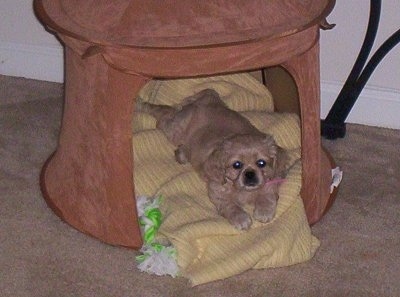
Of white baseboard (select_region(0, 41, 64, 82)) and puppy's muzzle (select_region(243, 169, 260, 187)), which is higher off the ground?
puppy's muzzle (select_region(243, 169, 260, 187))

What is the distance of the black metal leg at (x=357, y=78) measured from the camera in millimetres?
2160

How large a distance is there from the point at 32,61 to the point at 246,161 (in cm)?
102

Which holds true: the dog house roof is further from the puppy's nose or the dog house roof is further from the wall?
the wall

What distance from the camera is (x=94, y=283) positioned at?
1787 millimetres

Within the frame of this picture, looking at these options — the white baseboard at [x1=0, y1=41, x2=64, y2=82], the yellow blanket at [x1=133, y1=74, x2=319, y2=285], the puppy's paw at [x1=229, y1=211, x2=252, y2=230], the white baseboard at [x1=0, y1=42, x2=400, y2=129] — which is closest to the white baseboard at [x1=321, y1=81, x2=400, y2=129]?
the white baseboard at [x1=0, y1=42, x2=400, y2=129]

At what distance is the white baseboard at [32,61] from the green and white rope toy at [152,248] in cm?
80

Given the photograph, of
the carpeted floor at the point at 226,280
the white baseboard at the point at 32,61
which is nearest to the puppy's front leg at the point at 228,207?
the carpeted floor at the point at 226,280

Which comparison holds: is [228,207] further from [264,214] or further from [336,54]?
[336,54]

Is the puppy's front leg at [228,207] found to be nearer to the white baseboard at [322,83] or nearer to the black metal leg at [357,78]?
the black metal leg at [357,78]

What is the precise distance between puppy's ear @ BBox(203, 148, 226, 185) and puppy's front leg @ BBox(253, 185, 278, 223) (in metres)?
0.09

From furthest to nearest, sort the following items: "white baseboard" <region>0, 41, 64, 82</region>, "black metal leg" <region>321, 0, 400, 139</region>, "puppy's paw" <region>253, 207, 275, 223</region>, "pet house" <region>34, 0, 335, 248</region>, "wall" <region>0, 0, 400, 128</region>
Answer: "white baseboard" <region>0, 41, 64, 82</region>
"wall" <region>0, 0, 400, 128</region>
"black metal leg" <region>321, 0, 400, 139</region>
"puppy's paw" <region>253, 207, 275, 223</region>
"pet house" <region>34, 0, 335, 248</region>

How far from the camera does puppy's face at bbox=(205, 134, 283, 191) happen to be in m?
1.86

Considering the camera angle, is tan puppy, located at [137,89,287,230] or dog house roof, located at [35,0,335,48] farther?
tan puppy, located at [137,89,287,230]

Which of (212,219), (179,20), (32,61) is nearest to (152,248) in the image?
(212,219)
